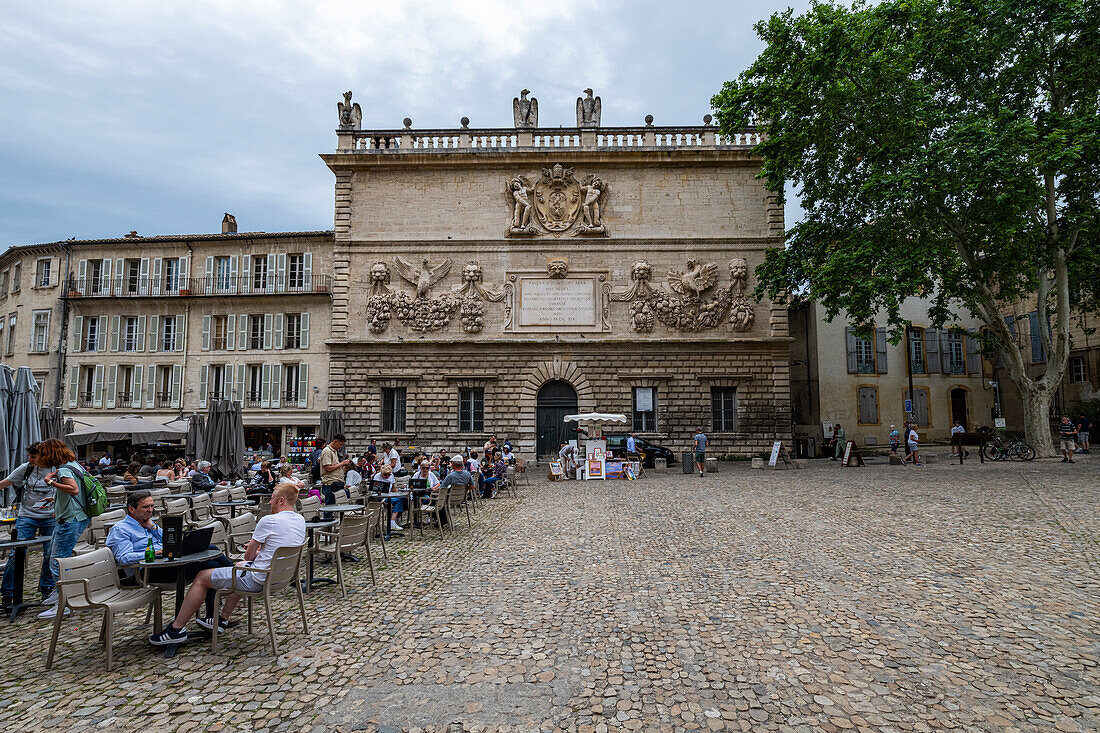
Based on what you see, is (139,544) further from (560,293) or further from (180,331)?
(180,331)

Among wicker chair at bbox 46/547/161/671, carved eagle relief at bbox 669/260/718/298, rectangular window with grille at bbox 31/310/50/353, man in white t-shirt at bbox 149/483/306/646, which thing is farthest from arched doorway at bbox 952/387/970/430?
rectangular window with grille at bbox 31/310/50/353

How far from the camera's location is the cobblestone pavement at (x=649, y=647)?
12.7 feet

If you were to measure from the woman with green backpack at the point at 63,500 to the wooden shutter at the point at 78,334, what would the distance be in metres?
25.6

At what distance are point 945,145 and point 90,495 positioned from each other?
18.1 metres

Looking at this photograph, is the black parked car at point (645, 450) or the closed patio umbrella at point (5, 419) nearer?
the closed patio umbrella at point (5, 419)

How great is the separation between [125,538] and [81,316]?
27524 mm

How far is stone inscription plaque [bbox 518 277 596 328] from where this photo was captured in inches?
949

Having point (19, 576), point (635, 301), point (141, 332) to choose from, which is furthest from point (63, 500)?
point (141, 332)

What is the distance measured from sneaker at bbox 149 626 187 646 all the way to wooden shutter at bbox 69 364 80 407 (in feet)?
89.0

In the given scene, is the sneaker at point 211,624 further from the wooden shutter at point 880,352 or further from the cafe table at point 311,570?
the wooden shutter at point 880,352

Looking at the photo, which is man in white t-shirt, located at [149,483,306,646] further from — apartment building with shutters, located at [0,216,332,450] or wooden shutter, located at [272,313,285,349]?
wooden shutter, located at [272,313,285,349]

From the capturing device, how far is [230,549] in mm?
6414

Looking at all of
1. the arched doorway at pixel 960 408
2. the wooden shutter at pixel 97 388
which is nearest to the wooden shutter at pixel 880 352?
the arched doorway at pixel 960 408

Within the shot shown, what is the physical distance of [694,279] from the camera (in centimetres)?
2395
